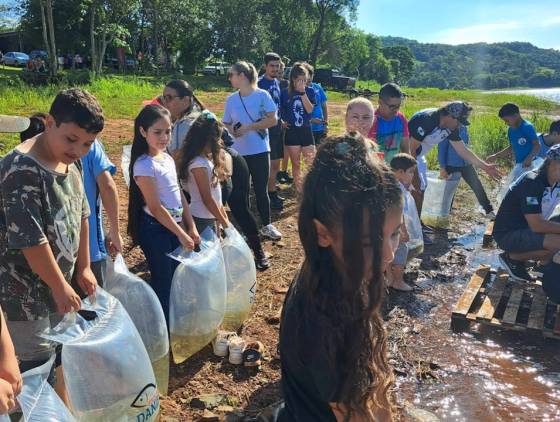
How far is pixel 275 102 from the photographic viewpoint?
5809mm

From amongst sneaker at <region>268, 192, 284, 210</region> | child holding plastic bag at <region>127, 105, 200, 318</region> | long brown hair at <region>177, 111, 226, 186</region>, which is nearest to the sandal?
child holding plastic bag at <region>127, 105, 200, 318</region>

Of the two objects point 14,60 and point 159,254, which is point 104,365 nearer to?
point 159,254

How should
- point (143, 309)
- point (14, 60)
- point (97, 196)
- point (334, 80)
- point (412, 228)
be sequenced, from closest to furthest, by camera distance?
point (143, 309), point (97, 196), point (412, 228), point (334, 80), point (14, 60)

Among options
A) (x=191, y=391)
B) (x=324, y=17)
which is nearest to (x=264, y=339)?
(x=191, y=391)

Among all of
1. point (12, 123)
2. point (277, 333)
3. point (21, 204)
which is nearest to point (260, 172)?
point (277, 333)

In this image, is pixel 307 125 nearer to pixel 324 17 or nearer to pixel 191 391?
pixel 191 391

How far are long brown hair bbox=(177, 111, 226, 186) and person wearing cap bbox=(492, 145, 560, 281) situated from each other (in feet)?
7.98

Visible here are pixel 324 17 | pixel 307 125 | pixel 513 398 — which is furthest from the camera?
pixel 324 17

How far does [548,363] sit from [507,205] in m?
1.45

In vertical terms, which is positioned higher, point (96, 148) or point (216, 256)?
point (96, 148)

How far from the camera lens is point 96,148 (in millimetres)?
2582

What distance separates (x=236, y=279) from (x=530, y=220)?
7.85ft

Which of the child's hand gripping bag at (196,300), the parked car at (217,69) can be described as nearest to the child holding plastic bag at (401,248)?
the child's hand gripping bag at (196,300)

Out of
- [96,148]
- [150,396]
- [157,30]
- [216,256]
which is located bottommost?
[150,396]
